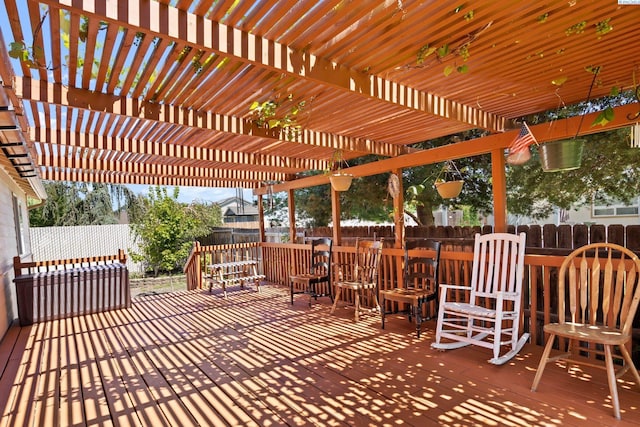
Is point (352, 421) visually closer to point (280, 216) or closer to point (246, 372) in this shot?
point (246, 372)

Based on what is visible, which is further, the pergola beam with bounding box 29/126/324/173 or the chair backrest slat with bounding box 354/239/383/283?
the chair backrest slat with bounding box 354/239/383/283

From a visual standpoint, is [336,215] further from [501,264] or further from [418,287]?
[501,264]

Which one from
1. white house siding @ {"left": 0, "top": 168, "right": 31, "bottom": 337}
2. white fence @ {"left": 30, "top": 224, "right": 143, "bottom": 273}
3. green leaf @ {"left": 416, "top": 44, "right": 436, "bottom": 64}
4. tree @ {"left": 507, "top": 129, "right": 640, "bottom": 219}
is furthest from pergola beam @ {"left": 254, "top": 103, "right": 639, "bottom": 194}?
white fence @ {"left": 30, "top": 224, "right": 143, "bottom": 273}

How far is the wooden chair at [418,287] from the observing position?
149 inches

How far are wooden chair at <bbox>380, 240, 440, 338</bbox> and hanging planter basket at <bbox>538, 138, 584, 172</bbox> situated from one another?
4.95 ft

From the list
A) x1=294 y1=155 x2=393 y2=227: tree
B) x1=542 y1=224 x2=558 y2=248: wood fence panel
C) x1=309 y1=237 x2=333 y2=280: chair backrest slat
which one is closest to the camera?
x1=542 y1=224 x2=558 y2=248: wood fence panel

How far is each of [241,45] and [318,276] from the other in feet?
12.8

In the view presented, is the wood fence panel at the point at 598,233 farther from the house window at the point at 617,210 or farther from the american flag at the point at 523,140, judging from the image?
the house window at the point at 617,210

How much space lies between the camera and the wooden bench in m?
6.48

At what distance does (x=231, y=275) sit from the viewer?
295 inches

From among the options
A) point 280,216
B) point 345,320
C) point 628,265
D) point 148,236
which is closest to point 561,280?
point 628,265

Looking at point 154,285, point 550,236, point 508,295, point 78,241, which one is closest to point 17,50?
point 508,295

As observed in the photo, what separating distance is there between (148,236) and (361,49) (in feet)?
26.9

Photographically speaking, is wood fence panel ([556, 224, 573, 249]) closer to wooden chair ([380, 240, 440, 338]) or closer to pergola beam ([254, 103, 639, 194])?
pergola beam ([254, 103, 639, 194])
